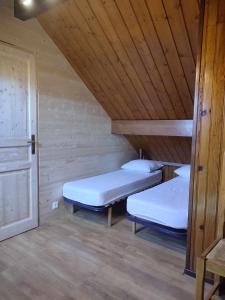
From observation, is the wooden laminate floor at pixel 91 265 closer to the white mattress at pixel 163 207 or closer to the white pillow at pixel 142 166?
the white mattress at pixel 163 207

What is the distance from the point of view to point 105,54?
2.91 metres

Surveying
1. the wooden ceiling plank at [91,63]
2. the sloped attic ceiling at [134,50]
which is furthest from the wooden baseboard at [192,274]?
the wooden ceiling plank at [91,63]

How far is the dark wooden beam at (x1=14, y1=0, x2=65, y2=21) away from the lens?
7.03 feet

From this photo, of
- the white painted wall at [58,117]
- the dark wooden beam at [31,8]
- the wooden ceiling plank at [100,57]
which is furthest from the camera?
the white painted wall at [58,117]

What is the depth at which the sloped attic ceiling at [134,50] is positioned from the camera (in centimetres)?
222

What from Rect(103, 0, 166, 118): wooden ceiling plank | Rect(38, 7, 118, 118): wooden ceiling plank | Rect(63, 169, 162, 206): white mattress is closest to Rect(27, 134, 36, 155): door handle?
Rect(63, 169, 162, 206): white mattress

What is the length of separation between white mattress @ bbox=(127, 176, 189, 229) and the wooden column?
0.32 meters

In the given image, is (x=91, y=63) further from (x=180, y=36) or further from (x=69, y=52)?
(x=180, y=36)

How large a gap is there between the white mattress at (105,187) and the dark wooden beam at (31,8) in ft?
6.64

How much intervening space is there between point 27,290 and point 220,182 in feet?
5.60

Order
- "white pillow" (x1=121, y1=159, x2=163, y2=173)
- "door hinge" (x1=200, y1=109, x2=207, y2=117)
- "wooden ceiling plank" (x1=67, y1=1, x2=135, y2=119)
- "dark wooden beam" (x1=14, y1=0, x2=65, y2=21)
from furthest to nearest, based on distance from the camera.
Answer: "white pillow" (x1=121, y1=159, x2=163, y2=173) → "wooden ceiling plank" (x1=67, y1=1, x2=135, y2=119) → "dark wooden beam" (x1=14, y1=0, x2=65, y2=21) → "door hinge" (x1=200, y1=109, x2=207, y2=117)

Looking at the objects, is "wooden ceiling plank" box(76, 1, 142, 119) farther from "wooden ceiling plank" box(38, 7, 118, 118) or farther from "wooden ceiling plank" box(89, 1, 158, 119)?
"wooden ceiling plank" box(38, 7, 118, 118)

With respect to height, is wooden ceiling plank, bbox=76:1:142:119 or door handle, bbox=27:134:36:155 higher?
wooden ceiling plank, bbox=76:1:142:119

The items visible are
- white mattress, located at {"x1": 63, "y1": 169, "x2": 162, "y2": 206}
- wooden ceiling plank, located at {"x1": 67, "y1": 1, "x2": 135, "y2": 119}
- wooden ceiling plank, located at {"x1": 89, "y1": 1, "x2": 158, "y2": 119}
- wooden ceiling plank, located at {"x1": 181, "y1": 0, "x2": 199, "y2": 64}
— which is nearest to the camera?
wooden ceiling plank, located at {"x1": 181, "y1": 0, "x2": 199, "y2": 64}
